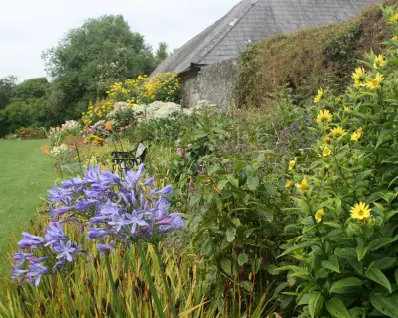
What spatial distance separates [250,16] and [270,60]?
8.20 m

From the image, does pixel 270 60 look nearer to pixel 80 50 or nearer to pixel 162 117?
pixel 162 117

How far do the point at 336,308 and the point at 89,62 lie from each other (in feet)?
109

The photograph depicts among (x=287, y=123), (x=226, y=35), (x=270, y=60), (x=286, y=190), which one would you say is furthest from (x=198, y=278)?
(x=226, y=35)

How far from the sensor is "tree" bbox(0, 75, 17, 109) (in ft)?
171

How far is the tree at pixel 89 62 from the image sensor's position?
31500 mm

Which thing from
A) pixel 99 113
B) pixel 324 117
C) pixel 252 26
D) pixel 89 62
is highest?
pixel 89 62

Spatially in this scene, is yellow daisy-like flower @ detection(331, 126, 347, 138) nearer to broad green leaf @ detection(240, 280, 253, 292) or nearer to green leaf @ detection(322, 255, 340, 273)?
green leaf @ detection(322, 255, 340, 273)

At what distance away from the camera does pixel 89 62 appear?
107 feet

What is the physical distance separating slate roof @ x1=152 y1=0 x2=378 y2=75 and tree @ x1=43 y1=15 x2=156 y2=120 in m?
13.9

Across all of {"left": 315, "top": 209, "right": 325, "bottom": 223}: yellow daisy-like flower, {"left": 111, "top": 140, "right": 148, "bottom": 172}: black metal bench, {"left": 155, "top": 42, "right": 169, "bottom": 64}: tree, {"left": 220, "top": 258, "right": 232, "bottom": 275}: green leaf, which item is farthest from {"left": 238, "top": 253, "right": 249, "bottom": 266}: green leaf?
{"left": 155, "top": 42, "right": 169, "bottom": 64}: tree

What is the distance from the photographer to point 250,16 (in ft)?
57.8

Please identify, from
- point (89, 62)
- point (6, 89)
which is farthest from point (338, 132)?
point (6, 89)

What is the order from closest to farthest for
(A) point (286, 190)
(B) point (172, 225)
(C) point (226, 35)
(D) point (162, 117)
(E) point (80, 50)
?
(B) point (172, 225)
(A) point (286, 190)
(D) point (162, 117)
(C) point (226, 35)
(E) point (80, 50)

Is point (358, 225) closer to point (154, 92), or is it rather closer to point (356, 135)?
point (356, 135)
